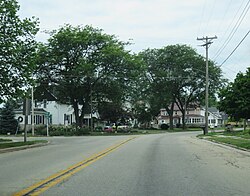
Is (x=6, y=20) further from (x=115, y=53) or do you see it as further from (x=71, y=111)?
(x=71, y=111)

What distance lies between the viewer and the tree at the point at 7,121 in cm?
5509

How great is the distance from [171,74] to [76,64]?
27328 mm

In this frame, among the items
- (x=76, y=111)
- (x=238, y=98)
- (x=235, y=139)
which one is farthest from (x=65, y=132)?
(x=235, y=139)

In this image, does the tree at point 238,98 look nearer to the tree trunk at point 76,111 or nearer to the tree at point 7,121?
the tree trunk at point 76,111

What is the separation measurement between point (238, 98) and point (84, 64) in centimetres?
1859

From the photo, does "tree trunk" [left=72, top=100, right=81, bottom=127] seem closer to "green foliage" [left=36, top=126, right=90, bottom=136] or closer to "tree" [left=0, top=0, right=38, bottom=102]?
"green foliage" [left=36, top=126, right=90, bottom=136]

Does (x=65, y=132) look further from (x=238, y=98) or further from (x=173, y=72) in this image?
(x=173, y=72)

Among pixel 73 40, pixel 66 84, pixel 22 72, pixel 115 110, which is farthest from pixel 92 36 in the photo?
pixel 22 72

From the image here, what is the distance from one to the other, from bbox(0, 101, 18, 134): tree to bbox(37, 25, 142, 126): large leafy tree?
906 centimetres

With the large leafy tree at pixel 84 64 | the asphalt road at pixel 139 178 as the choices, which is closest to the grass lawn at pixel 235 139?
the asphalt road at pixel 139 178

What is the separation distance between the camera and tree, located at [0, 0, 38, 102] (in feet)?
75.5

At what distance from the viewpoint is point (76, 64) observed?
48062 millimetres

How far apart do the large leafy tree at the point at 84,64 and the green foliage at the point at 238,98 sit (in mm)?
12353

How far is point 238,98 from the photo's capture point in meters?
43.8
